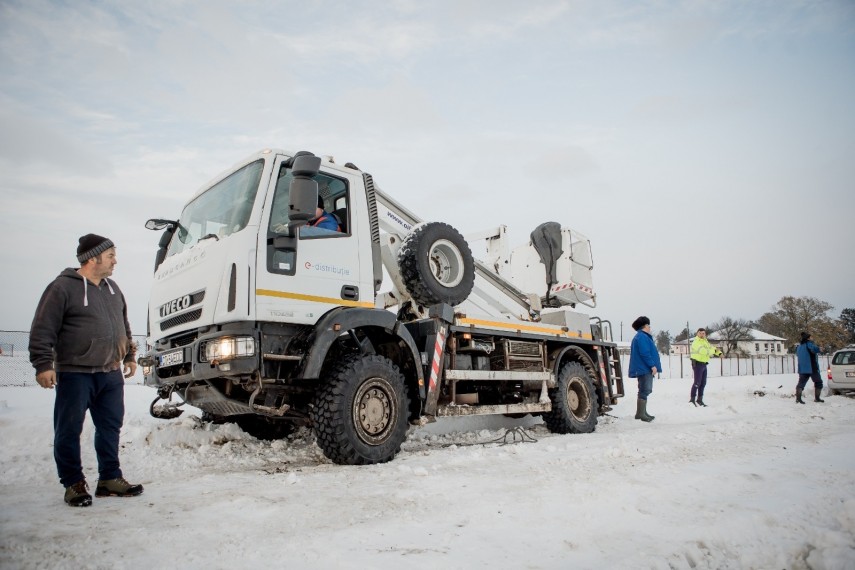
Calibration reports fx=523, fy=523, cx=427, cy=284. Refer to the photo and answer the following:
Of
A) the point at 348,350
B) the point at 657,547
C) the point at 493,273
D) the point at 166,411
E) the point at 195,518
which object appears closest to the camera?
the point at 657,547

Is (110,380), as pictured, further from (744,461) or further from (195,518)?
(744,461)

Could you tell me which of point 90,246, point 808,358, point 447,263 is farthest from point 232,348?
point 808,358

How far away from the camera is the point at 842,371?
14281 millimetres

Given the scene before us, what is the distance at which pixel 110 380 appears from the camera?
11.3ft

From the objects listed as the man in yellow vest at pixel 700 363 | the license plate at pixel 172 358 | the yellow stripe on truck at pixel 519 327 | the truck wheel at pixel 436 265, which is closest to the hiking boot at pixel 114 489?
the license plate at pixel 172 358

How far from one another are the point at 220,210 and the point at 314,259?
42.3 inches

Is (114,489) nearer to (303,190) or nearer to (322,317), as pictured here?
(322,317)

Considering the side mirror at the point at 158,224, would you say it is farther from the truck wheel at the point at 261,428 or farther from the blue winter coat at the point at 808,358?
the blue winter coat at the point at 808,358

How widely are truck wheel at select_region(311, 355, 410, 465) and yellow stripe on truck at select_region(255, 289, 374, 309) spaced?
1.70ft

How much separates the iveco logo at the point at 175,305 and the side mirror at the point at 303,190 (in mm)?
1224

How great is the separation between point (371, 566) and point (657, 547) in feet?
4.02

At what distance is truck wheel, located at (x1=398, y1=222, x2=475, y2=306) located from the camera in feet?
18.6

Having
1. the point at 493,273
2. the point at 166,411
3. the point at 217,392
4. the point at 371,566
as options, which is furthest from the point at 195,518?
the point at 493,273

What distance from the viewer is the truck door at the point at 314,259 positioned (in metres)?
4.39
